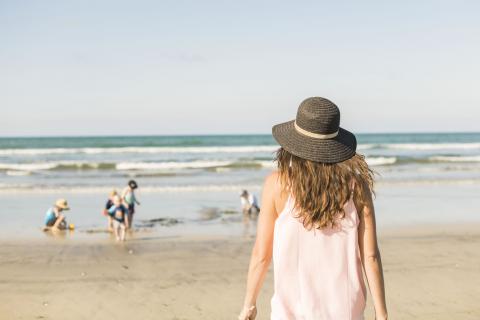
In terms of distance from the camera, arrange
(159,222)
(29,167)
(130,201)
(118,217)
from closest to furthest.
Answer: (118,217) → (130,201) → (159,222) → (29,167)

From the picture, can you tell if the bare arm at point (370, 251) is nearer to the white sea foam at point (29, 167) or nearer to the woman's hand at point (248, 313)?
the woman's hand at point (248, 313)

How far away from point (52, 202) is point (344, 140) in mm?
14488

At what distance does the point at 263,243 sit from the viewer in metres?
2.58

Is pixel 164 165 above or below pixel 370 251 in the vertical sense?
below

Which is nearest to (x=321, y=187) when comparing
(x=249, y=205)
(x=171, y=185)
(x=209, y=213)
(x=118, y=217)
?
(x=118, y=217)

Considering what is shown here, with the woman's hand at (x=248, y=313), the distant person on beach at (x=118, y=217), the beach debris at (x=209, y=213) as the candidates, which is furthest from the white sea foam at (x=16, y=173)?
the woman's hand at (x=248, y=313)

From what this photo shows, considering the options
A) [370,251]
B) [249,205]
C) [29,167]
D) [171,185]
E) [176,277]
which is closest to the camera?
[370,251]

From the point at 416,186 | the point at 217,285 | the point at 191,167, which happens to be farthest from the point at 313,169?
the point at 191,167

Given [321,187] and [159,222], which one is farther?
[159,222]

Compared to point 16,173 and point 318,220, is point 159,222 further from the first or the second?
point 16,173

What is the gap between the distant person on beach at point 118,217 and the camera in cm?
1045

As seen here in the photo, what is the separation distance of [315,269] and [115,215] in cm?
850

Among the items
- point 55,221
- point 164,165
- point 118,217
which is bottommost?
point 164,165

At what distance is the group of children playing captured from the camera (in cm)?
1057
